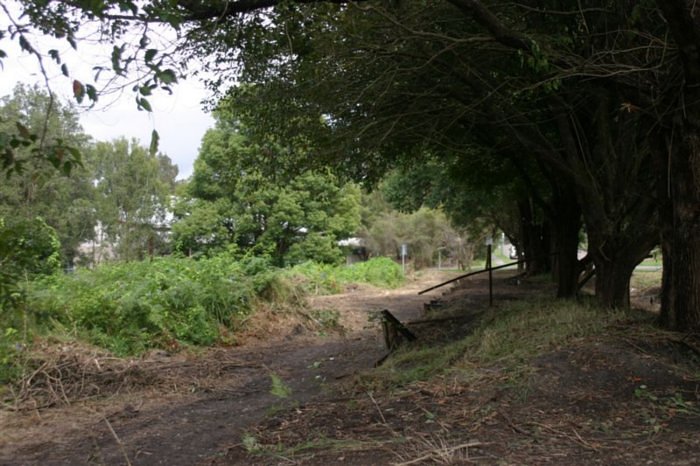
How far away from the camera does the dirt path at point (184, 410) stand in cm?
603

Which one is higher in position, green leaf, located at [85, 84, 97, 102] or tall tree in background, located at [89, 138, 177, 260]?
tall tree in background, located at [89, 138, 177, 260]

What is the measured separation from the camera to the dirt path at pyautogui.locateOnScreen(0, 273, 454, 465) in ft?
19.8

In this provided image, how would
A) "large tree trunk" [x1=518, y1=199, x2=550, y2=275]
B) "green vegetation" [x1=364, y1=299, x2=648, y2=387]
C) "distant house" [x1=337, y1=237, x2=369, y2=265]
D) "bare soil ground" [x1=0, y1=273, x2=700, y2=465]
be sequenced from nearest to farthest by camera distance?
1. "bare soil ground" [x1=0, y1=273, x2=700, y2=465]
2. "green vegetation" [x1=364, y1=299, x2=648, y2=387]
3. "large tree trunk" [x1=518, y1=199, x2=550, y2=275]
4. "distant house" [x1=337, y1=237, x2=369, y2=265]

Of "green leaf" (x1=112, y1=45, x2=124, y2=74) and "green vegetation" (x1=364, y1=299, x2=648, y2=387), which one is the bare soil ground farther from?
"green leaf" (x1=112, y1=45, x2=124, y2=74)

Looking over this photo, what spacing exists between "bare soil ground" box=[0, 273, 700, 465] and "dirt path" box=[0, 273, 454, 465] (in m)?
0.03

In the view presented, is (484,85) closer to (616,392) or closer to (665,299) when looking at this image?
(665,299)

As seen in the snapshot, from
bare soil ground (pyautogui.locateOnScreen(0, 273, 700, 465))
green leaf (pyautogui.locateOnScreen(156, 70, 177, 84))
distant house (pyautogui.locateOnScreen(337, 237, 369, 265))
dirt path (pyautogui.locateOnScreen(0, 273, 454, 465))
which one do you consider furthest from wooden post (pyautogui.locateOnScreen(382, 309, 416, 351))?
distant house (pyautogui.locateOnScreen(337, 237, 369, 265))

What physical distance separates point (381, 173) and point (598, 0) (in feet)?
19.0

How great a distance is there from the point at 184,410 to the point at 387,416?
3411mm

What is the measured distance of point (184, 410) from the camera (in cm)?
771

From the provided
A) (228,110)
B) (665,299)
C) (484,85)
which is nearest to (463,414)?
(665,299)

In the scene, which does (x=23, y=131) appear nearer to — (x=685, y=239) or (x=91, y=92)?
(x=91, y=92)

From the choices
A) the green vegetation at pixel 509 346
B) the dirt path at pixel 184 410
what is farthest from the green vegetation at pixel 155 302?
the green vegetation at pixel 509 346

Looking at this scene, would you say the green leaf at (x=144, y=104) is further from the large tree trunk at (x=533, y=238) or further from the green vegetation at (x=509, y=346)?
the large tree trunk at (x=533, y=238)
